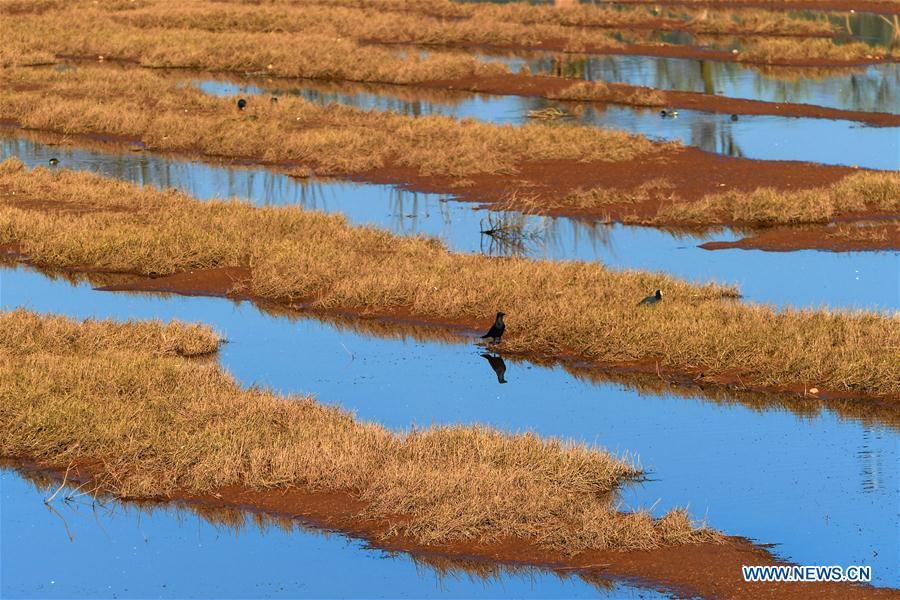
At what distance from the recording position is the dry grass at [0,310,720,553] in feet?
34.2

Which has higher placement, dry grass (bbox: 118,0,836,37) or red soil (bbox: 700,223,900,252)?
dry grass (bbox: 118,0,836,37)

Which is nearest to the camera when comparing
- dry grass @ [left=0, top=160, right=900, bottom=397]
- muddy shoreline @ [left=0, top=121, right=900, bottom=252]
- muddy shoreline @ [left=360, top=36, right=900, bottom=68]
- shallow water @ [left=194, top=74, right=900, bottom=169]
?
dry grass @ [left=0, top=160, right=900, bottom=397]

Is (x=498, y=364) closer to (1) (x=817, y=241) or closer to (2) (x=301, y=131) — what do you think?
(1) (x=817, y=241)

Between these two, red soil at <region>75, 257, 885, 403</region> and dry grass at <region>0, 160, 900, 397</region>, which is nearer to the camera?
red soil at <region>75, 257, 885, 403</region>

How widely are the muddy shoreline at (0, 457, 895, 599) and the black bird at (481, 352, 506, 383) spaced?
3.95m

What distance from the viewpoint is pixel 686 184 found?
2458 centimetres

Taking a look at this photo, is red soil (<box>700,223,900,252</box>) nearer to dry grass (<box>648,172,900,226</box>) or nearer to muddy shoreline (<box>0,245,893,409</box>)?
dry grass (<box>648,172,900,226</box>)

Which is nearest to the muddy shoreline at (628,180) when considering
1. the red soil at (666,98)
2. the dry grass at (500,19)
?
the red soil at (666,98)

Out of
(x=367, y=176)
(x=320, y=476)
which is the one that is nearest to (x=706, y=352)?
(x=320, y=476)

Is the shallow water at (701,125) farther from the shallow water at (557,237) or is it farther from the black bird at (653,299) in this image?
the black bird at (653,299)

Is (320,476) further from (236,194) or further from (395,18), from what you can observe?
(395,18)

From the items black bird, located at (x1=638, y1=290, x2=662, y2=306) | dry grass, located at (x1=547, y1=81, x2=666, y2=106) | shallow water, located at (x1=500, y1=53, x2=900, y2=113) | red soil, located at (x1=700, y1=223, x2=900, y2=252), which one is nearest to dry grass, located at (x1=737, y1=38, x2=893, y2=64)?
shallow water, located at (x1=500, y1=53, x2=900, y2=113)

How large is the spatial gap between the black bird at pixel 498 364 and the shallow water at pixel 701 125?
13.3 metres

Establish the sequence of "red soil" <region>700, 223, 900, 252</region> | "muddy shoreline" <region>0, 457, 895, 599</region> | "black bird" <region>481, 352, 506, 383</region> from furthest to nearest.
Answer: "red soil" <region>700, 223, 900, 252</region> → "black bird" <region>481, 352, 506, 383</region> → "muddy shoreline" <region>0, 457, 895, 599</region>
